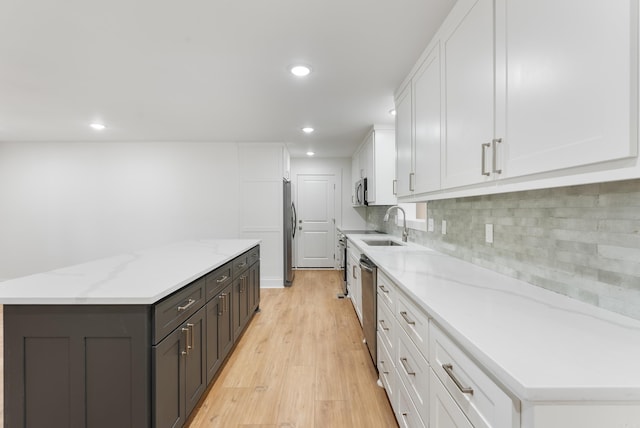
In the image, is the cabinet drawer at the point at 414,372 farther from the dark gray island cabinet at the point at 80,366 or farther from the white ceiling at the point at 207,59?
the white ceiling at the point at 207,59

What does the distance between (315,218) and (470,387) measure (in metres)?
5.78

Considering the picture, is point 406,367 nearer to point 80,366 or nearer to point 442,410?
point 442,410

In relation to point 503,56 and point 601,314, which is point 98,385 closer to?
point 601,314

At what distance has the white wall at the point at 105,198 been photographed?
5.14 metres

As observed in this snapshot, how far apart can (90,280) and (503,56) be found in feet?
7.37

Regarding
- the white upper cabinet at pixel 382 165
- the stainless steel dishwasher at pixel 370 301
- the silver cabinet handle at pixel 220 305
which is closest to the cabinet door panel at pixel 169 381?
the silver cabinet handle at pixel 220 305

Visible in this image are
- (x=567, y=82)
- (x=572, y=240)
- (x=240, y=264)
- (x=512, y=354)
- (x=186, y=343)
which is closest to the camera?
(x=512, y=354)

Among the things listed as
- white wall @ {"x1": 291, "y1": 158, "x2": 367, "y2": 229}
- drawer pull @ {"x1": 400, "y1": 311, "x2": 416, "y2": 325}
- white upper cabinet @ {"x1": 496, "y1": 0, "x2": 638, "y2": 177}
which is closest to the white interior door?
white wall @ {"x1": 291, "y1": 158, "x2": 367, "y2": 229}

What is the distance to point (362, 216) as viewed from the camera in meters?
6.53

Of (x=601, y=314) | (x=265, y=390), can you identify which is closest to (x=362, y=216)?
(x=265, y=390)

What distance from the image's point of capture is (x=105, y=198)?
5176mm

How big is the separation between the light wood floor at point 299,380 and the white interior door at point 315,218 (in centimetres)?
277

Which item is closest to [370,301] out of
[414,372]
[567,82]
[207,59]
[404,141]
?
[414,372]

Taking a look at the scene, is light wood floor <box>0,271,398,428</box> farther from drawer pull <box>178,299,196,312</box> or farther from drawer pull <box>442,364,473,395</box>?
drawer pull <box>442,364,473,395</box>
